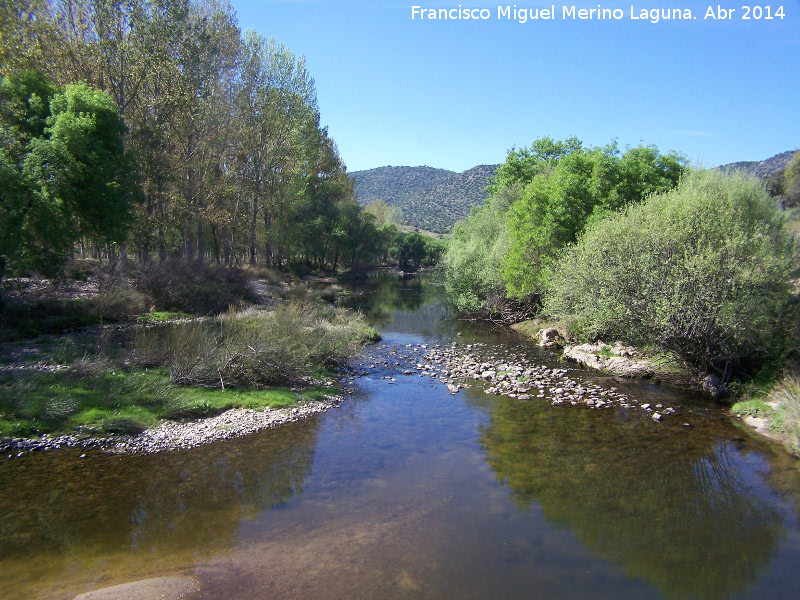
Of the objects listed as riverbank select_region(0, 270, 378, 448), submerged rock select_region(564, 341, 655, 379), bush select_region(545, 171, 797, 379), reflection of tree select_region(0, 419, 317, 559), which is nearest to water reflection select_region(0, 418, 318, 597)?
reflection of tree select_region(0, 419, 317, 559)

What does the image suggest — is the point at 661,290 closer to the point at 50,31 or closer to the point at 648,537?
the point at 648,537

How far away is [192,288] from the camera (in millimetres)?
32438

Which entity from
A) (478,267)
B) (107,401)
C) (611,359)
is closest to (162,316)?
(107,401)

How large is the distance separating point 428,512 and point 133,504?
6.60 meters

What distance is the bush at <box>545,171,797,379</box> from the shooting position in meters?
16.2

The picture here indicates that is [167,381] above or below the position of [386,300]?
above

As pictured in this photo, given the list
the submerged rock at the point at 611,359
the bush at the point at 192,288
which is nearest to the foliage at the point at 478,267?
the submerged rock at the point at 611,359

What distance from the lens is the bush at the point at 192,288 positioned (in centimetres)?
3081

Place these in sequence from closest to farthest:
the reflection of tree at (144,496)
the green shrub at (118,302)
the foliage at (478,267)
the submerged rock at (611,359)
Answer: the reflection of tree at (144,496) < the submerged rock at (611,359) < the green shrub at (118,302) < the foliage at (478,267)

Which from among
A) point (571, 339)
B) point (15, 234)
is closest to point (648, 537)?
point (571, 339)

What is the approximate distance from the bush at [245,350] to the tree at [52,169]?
650 cm

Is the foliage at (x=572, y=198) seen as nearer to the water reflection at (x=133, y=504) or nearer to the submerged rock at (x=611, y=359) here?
the submerged rock at (x=611, y=359)

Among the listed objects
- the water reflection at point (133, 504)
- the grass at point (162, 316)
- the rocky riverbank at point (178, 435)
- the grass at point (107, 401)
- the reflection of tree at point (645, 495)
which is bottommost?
the reflection of tree at point (645, 495)

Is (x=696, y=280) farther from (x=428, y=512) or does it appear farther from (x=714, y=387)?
(x=428, y=512)
